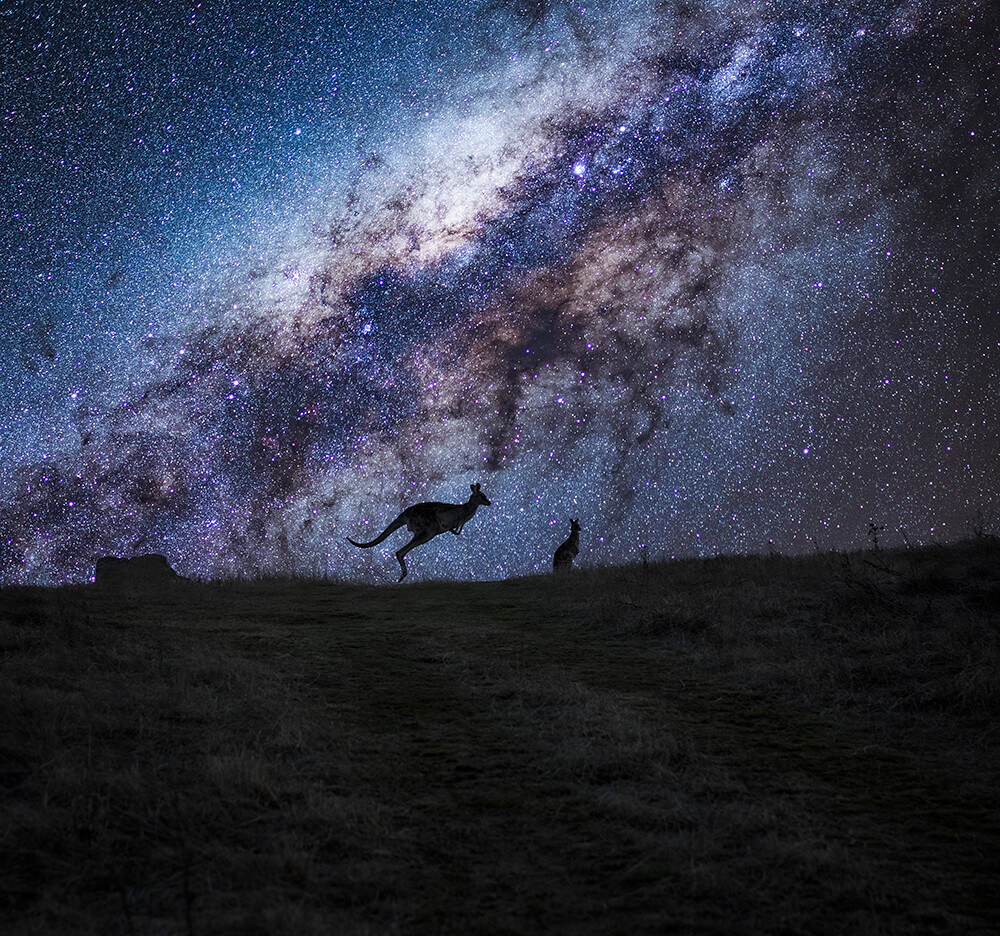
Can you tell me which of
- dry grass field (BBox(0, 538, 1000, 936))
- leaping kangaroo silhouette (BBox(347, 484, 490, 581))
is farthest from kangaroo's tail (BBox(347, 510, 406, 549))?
dry grass field (BBox(0, 538, 1000, 936))

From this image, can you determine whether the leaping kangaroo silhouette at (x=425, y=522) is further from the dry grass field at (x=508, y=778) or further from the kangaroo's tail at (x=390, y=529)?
the dry grass field at (x=508, y=778)

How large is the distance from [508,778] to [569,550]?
58.9 ft

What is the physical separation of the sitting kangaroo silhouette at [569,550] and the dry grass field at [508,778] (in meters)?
12.4

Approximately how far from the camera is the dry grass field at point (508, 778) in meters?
3.33

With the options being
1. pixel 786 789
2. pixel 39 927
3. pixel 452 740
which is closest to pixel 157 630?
pixel 452 740

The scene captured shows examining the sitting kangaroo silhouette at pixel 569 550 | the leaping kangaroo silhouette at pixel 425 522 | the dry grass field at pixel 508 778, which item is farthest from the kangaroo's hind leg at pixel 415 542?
the dry grass field at pixel 508 778

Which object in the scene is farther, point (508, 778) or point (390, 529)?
point (390, 529)

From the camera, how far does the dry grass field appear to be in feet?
10.9

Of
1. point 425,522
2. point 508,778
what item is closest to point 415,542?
point 425,522

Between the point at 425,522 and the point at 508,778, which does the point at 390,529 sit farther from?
the point at 508,778

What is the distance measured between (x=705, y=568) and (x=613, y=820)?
10578 mm

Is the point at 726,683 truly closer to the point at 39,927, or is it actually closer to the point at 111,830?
the point at 111,830

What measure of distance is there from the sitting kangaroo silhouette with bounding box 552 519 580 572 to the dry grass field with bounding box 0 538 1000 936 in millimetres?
12397

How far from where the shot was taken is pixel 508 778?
191 inches
